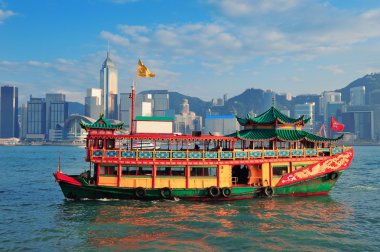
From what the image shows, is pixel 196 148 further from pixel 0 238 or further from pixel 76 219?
pixel 0 238

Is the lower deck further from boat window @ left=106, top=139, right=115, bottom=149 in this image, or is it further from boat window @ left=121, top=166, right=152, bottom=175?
boat window @ left=106, top=139, right=115, bottom=149

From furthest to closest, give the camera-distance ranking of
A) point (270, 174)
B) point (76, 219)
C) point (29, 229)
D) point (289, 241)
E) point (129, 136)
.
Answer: point (270, 174)
point (129, 136)
point (76, 219)
point (29, 229)
point (289, 241)

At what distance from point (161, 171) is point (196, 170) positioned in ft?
7.76

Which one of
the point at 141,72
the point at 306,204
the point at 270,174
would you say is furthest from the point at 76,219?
the point at 306,204

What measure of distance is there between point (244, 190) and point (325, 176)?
683 centimetres

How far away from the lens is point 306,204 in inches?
995

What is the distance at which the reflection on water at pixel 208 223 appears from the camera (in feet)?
56.2

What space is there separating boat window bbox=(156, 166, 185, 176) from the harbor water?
1.90 meters

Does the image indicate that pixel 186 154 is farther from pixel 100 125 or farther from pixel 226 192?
pixel 100 125

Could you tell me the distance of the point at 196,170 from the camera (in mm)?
24906

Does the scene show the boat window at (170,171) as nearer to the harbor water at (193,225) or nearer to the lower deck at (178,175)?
the lower deck at (178,175)

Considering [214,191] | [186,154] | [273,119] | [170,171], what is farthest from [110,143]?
[273,119]

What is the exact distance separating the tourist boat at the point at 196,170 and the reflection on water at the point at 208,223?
2.66 ft

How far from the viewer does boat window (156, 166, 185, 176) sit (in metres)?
24.8
